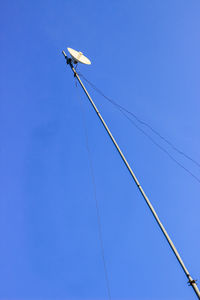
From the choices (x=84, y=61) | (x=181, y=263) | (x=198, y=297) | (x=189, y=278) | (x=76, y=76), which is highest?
(x=84, y=61)

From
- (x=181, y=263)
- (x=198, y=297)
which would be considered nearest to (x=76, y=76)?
(x=181, y=263)

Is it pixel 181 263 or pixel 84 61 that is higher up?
pixel 84 61

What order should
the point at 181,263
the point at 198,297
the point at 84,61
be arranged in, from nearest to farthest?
the point at 198,297 → the point at 181,263 → the point at 84,61

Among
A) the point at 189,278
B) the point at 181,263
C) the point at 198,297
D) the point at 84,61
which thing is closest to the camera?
the point at 198,297

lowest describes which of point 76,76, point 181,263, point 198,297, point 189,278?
point 198,297

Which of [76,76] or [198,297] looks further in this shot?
[76,76]

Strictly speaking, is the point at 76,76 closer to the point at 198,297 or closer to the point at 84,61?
the point at 84,61

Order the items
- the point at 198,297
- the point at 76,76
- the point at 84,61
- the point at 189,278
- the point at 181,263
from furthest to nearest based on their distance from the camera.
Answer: the point at 84,61 < the point at 76,76 < the point at 181,263 < the point at 189,278 < the point at 198,297

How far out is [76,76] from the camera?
9.63 m

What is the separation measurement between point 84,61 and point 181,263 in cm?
960

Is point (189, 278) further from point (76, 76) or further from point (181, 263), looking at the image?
point (76, 76)

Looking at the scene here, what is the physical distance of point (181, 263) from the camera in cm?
459

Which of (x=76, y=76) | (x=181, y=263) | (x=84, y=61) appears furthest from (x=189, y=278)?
(x=84, y=61)

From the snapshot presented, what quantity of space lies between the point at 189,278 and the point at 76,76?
8496 mm
